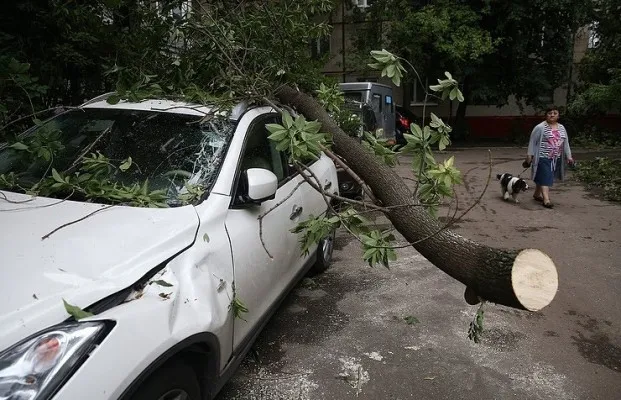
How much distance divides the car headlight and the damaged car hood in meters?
0.05

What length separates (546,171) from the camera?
8.16 meters

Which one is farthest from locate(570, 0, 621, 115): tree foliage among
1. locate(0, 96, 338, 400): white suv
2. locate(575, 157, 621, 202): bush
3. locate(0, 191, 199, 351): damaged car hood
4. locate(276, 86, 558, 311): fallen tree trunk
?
locate(0, 191, 199, 351): damaged car hood

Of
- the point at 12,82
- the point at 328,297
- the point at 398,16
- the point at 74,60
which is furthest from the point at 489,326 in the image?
the point at 398,16

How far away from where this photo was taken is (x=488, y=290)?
94.3 inches

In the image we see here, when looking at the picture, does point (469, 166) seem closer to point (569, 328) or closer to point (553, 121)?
point (553, 121)

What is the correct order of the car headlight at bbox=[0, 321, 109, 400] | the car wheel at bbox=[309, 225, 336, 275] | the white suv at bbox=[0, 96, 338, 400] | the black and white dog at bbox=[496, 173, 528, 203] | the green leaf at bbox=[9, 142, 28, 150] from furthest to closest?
the black and white dog at bbox=[496, 173, 528, 203] → the car wheel at bbox=[309, 225, 336, 275] → the green leaf at bbox=[9, 142, 28, 150] → the white suv at bbox=[0, 96, 338, 400] → the car headlight at bbox=[0, 321, 109, 400]

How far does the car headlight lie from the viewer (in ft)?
5.16

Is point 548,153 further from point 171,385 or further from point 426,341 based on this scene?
point 171,385

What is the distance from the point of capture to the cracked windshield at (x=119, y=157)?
9.05 ft

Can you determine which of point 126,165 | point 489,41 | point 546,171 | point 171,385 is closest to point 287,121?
point 126,165

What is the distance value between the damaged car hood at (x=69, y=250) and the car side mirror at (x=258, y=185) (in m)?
Result: 0.37

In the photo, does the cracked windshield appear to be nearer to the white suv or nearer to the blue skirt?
the white suv

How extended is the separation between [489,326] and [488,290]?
6.08 ft

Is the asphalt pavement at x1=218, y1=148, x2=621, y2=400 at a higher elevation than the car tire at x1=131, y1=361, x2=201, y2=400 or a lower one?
lower
